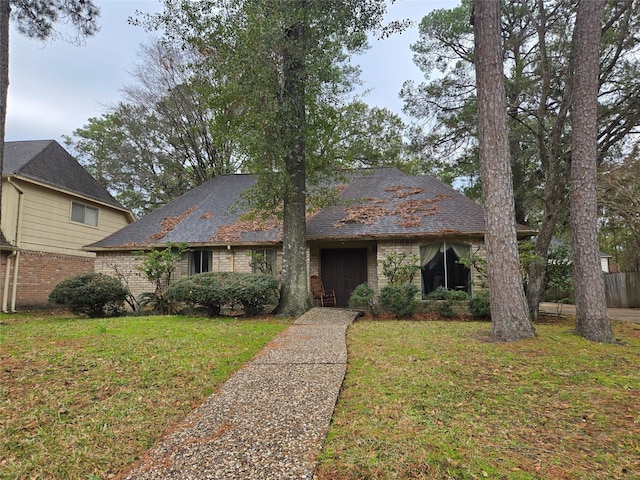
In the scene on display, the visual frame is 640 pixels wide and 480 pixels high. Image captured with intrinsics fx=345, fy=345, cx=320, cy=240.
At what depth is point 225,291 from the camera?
8.48 m

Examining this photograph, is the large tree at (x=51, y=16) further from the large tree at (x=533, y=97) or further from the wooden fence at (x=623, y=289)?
the wooden fence at (x=623, y=289)

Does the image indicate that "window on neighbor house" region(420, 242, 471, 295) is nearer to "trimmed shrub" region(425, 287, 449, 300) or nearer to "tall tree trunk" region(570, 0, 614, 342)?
"trimmed shrub" region(425, 287, 449, 300)

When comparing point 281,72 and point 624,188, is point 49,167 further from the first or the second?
point 624,188

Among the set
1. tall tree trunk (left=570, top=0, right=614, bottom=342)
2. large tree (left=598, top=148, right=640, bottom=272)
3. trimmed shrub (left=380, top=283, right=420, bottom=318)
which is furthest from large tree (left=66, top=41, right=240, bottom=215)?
large tree (left=598, top=148, right=640, bottom=272)

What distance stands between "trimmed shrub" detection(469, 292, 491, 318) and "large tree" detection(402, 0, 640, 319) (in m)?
0.97

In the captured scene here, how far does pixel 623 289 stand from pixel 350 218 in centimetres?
1317

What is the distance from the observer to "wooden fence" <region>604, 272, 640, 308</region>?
14.5 meters

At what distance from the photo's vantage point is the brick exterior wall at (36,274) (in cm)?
1159

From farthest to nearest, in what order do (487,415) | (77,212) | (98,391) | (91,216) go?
(91,216)
(77,212)
(98,391)
(487,415)

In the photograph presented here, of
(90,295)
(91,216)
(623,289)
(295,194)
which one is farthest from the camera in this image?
(623,289)

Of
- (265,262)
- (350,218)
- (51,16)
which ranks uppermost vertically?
(51,16)

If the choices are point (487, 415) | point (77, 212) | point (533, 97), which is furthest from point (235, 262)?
point (533, 97)

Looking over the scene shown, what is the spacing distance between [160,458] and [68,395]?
5.40 feet

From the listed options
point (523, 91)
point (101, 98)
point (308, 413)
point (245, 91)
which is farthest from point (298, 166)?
point (101, 98)
